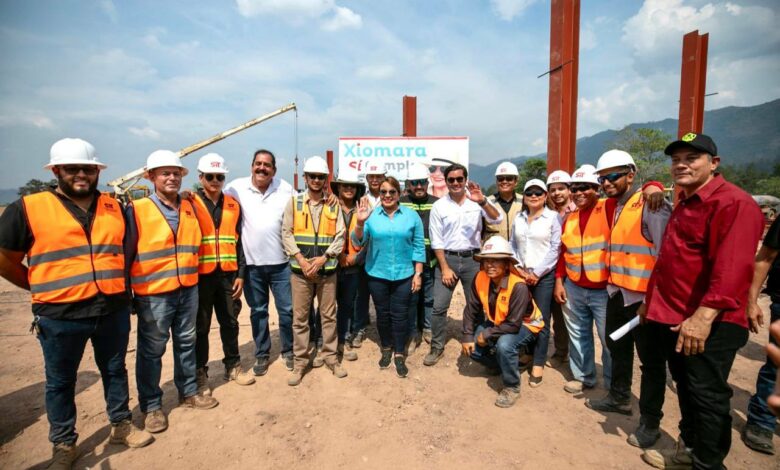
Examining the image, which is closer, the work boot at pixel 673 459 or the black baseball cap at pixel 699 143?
the black baseball cap at pixel 699 143

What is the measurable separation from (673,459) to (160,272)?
14.4ft

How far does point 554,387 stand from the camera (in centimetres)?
400

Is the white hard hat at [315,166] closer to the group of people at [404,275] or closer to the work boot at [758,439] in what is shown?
the group of people at [404,275]

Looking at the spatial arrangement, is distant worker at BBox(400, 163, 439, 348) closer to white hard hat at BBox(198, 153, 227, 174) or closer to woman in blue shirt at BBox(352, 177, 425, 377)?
woman in blue shirt at BBox(352, 177, 425, 377)

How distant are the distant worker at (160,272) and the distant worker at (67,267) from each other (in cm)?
18

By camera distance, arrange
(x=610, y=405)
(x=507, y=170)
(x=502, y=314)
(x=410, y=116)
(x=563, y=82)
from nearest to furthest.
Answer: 1. (x=610, y=405)
2. (x=502, y=314)
3. (x=507, y=170)
4. (x=563, y=82)
5. (x=410, y=116)

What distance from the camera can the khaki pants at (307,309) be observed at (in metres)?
4.11

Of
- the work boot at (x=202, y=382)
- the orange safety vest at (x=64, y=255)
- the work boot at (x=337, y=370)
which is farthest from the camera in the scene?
the work boot at (x=337, y=370)

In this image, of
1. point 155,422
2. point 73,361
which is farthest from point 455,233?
point 73,361

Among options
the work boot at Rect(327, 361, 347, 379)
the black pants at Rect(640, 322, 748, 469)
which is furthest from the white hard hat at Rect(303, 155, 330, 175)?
the black pants at Rect(640, 322, 748, 469)

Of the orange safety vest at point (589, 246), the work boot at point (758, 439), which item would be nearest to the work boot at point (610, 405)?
the work boot at point (758, 439)

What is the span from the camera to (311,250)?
13.2ft

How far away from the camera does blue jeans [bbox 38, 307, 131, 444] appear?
2.70 meters

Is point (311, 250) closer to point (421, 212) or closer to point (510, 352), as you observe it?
point (421, 212)
